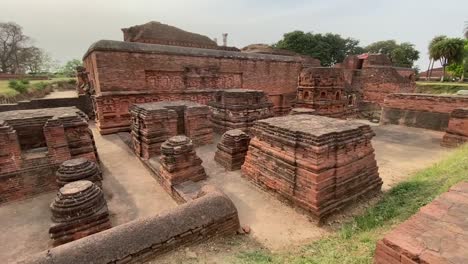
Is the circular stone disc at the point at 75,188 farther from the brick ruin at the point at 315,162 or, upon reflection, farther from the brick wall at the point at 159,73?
the brick wall at the point at 159,73

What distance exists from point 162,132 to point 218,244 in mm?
3900

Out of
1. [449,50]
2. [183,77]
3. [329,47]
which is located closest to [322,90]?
[183,77]

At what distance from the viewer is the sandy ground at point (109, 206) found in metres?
3.29

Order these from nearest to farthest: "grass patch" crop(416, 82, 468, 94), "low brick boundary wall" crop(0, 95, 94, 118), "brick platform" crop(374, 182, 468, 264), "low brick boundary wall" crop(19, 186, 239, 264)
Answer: "brick platform" crop(374, 182, 468, 264)
"low brick boundary wall" crop(19, 186, 239, 264)
"low brick boundary wall" crop(0, 95, 94, 118)
"grass patch" crop(416, 82, 468, 94)

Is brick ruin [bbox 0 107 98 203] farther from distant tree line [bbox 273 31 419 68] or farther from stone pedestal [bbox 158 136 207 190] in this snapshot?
distant tree line [bbox 273 31 419 68]

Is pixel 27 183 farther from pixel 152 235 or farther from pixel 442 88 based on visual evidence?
pixel 442 88

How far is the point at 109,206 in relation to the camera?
4195mm

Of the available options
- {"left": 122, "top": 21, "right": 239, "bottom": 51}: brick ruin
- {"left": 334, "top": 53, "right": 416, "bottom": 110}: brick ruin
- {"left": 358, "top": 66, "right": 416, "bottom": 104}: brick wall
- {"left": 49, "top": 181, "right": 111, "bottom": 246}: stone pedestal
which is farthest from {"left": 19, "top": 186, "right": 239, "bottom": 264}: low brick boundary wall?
{"left": 358, "top": 66, "right": 416, "bottom": 104}: brick wall

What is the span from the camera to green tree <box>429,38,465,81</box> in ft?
83.4

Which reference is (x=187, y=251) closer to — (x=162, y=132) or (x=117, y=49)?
(x=162, y=132)

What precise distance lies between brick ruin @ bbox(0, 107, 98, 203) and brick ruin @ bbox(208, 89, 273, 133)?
13.3 feet

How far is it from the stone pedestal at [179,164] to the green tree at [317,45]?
33.6 meters

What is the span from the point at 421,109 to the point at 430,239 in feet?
29.4

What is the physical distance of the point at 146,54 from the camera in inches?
358
